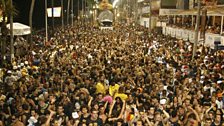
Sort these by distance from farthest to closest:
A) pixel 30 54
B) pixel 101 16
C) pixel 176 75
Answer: pixel 101 16 → pixel 30 54 → pixel 176 75

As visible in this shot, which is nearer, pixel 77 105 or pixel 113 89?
pixel 77 105

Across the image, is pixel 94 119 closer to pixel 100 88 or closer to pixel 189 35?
pixel 100 88

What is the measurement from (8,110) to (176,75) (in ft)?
22.8

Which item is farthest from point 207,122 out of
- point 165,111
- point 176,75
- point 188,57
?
point 188,57

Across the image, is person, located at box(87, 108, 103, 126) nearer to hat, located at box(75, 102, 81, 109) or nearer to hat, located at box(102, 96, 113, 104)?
hat, located at box(75, 102, 81, 109)

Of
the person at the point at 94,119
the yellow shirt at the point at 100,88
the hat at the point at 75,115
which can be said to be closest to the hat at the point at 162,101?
the yellow shirt at the point at 100,88

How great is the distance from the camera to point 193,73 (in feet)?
57.1

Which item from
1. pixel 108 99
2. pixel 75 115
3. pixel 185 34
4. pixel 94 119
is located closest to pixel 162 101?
pixel 108 99

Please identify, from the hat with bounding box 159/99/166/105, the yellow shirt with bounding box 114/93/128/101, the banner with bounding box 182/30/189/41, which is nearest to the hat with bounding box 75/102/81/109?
the yellow shirt with bounding box 114/93/128/101

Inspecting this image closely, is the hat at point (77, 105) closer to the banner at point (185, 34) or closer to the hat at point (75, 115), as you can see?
the hat at point (75, 115)

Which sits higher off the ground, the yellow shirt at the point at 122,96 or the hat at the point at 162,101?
the yellow shirt at the point at 122,96

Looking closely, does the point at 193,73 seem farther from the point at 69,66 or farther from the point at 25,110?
the point at 25,110

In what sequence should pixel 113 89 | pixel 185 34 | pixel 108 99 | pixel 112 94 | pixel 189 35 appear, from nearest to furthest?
pixel 108 99 < pixel 112 94 < pixel 113 89 < pixel 189 35 < pixel 185 34

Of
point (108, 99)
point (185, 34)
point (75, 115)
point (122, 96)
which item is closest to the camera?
point (75, 115)
